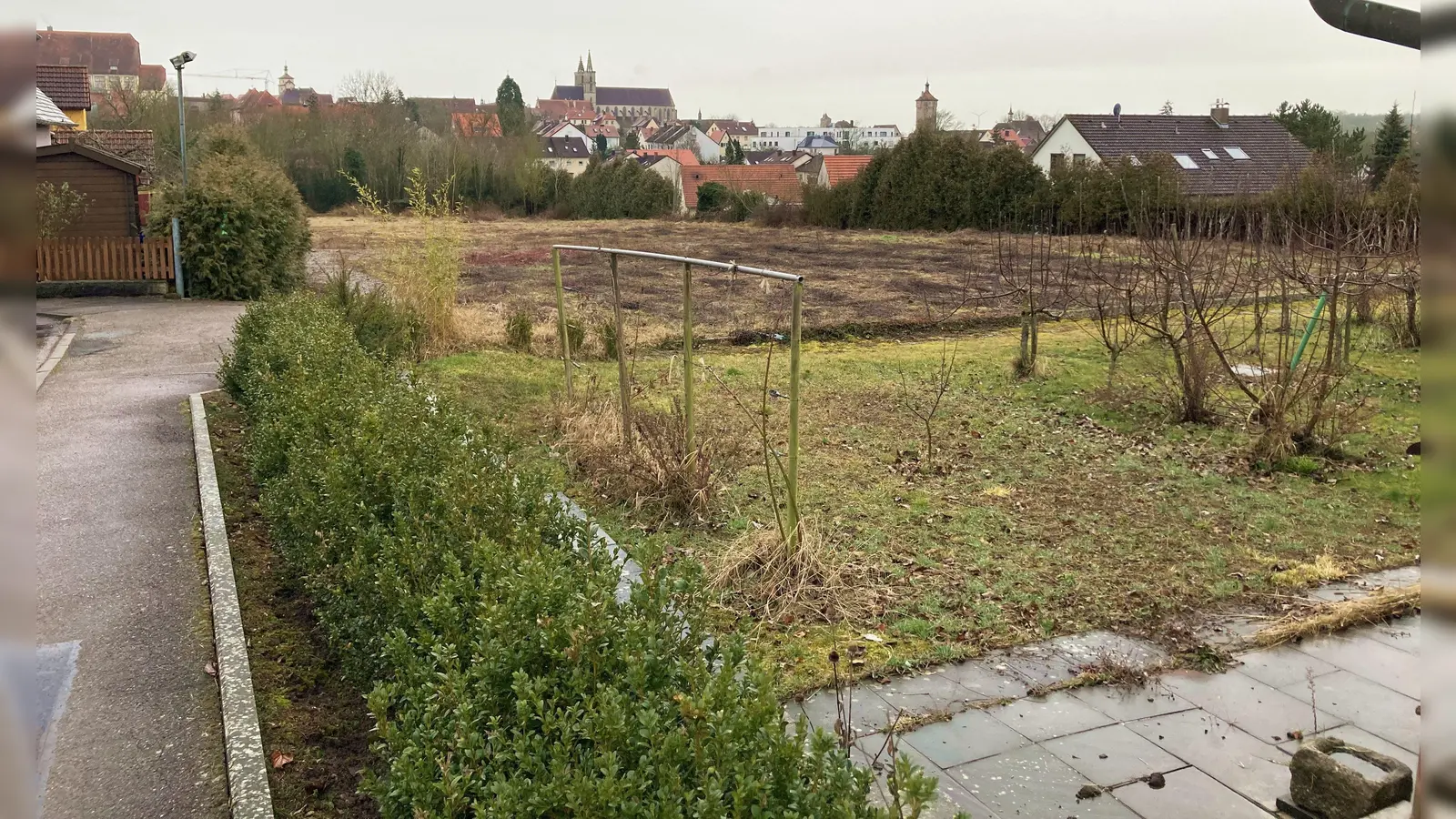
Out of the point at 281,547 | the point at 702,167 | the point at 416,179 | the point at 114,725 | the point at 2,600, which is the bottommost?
the point at 114,725

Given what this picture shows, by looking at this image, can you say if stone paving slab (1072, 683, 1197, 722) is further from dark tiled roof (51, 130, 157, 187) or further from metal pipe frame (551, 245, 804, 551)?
dark tiled roof (51, 130, 157, 187)

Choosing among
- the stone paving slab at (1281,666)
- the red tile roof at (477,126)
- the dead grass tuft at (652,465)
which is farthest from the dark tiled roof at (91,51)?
the red tile roof at (477,126)

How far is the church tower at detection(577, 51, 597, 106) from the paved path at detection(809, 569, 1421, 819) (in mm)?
158272

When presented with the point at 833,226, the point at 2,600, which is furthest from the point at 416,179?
the point at 833,226

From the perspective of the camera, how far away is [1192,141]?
3991 cm

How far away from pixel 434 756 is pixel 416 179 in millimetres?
13129

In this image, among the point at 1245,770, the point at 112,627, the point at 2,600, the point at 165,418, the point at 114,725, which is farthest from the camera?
the point at 165,418

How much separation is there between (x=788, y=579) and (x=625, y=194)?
143ft

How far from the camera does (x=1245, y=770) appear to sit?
4.00m

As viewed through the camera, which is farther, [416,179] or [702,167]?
[702,167]

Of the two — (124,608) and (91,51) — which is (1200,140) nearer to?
(124,608)

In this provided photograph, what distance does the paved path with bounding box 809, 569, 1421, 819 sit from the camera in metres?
3.81

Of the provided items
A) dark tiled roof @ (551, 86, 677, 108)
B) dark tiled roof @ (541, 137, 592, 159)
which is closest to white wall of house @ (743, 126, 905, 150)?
dark tiled roof @ (551, 86, 677, 108)

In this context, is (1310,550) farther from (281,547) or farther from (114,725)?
(114,725)
